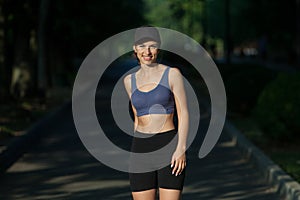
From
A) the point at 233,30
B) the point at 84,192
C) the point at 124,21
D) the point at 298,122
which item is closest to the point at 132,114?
the point at 84,192

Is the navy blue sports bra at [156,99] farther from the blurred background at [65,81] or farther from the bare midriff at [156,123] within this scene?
the blurred background at [65,81]

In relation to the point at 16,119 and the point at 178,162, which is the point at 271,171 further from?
the point at 16,119

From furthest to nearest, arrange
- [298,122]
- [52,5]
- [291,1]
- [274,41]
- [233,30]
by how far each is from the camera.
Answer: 1. [233,30]
2. [274,41]
3. [291,1]
4. [52,5]
5. [298,122]

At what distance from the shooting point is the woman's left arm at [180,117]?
16.8 ft

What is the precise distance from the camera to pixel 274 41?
89.8 meters

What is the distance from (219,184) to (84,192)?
75.7 inches

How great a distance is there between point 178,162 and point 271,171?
5.06 m

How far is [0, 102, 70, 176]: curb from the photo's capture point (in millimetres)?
11949

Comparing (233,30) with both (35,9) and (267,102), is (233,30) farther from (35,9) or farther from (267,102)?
(267,102)

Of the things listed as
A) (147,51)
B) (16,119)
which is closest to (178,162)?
(147,51)

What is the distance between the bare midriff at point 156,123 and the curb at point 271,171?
132 inches

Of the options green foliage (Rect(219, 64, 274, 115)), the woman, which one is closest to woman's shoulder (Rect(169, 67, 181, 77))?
the woman

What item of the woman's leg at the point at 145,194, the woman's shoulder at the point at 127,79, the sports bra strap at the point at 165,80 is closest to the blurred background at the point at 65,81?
the woman's leg at the point at 145,194

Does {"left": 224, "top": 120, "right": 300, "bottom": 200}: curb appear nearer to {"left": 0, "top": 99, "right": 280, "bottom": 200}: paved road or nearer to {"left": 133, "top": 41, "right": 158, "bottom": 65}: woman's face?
{"left": 0, "top": 99, "right": 280, "bottom": 200}: paved road
